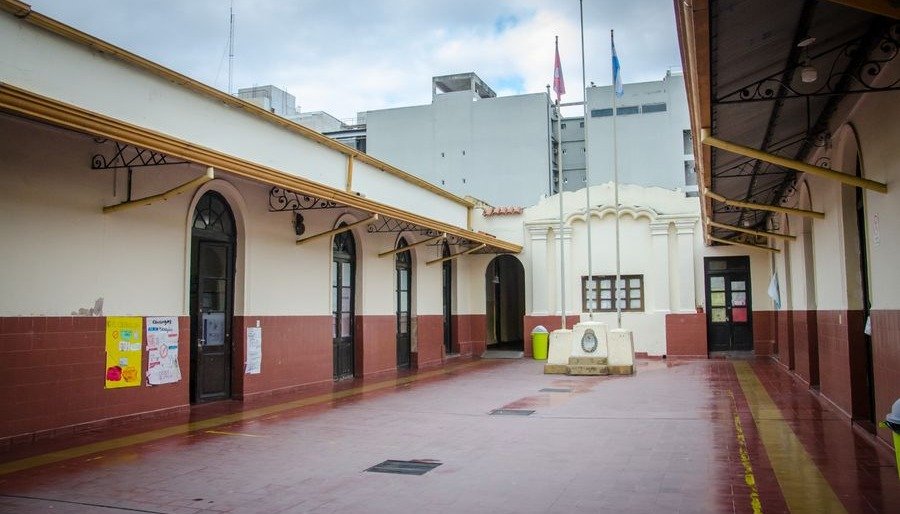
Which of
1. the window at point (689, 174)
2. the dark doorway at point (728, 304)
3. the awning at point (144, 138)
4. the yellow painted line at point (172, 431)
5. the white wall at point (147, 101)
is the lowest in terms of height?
the yellow painted line at point (172, 431)

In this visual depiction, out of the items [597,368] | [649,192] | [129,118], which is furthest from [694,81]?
[649,192]

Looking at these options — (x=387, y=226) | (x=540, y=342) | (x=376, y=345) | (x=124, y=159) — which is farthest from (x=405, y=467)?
(x=540, y=342)

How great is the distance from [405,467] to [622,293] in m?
16.9

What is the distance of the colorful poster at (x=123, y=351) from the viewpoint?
9.72 metres

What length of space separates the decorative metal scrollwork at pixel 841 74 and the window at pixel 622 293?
15.5 meters

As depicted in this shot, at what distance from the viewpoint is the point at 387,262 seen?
18.2m

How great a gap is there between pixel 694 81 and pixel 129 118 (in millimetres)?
7045

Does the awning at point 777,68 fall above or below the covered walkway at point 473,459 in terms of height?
above

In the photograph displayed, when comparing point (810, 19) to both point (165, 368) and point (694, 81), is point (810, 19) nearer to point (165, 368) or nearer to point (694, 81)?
point (694, 81)

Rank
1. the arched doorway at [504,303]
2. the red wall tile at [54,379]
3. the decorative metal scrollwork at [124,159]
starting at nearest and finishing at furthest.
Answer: the red wall tile at [54,379] → the decorative metal scrollwork at [124,159] → the arched doorway at [504,303]

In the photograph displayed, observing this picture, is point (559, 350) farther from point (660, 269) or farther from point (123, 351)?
point (123, 351)

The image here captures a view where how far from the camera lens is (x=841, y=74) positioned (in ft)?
24.2

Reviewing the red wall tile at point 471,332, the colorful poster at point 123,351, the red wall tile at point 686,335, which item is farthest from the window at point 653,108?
the colorful poster at point 123,351

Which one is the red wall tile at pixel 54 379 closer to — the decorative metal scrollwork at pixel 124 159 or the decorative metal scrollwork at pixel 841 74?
the decorative metal scrollwork at pixel 124 159
